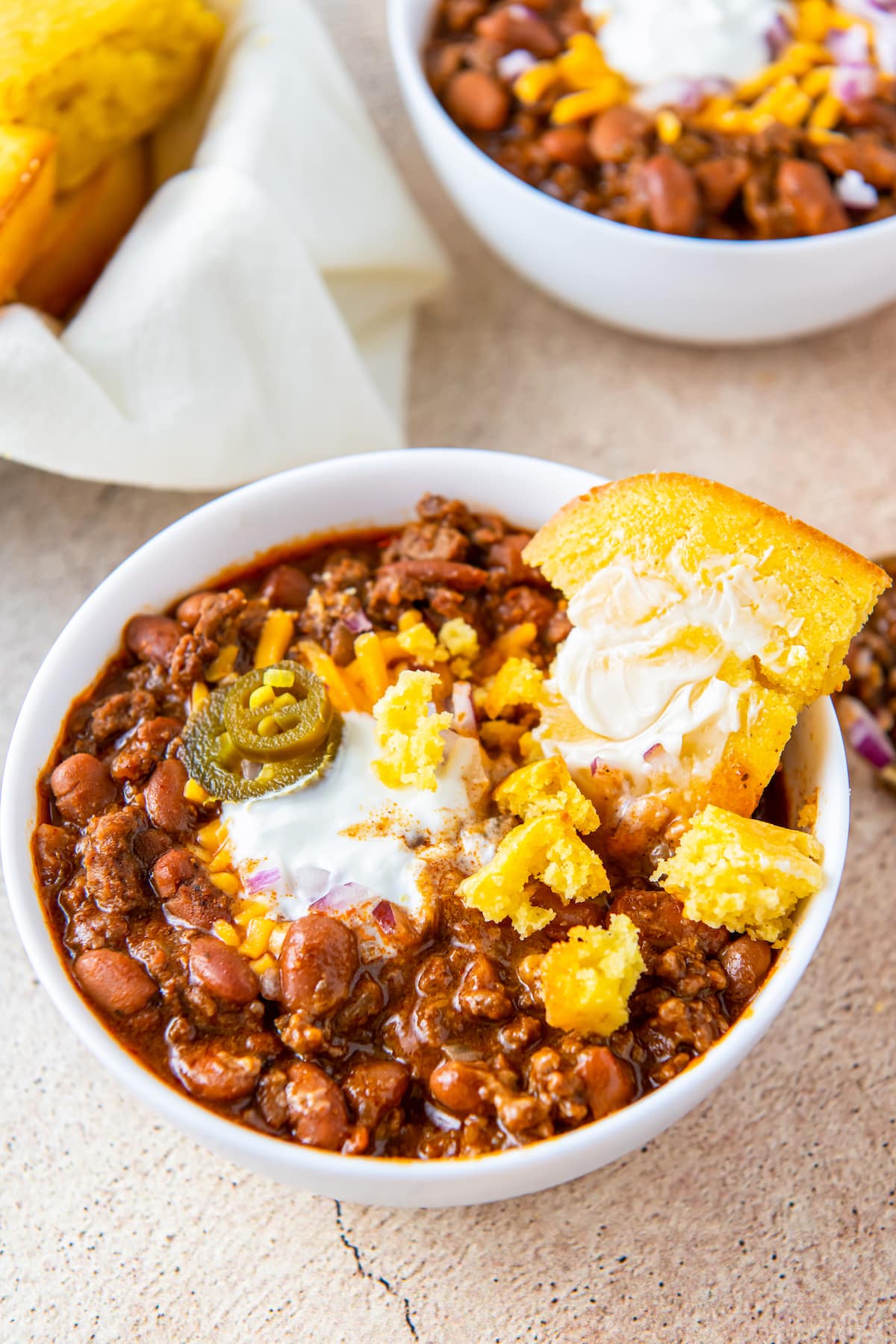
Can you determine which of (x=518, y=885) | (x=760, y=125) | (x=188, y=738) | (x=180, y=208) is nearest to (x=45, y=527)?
(x=180, y=208)


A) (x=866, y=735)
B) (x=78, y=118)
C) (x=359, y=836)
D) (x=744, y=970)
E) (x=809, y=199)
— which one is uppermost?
(x=78, y=118)

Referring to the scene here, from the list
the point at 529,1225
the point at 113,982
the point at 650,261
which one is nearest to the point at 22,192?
the point at 650,261

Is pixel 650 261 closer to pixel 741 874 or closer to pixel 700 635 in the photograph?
pixel 700 635

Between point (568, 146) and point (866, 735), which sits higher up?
point (568, 146)

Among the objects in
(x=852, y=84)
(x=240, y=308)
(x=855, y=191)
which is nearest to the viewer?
(x=240, y=308)

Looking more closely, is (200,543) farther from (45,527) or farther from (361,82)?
(361,82)

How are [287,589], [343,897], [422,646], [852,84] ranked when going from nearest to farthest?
1. [343,897]
2. [422,646]
3. [287,589]
4. [852,84]
